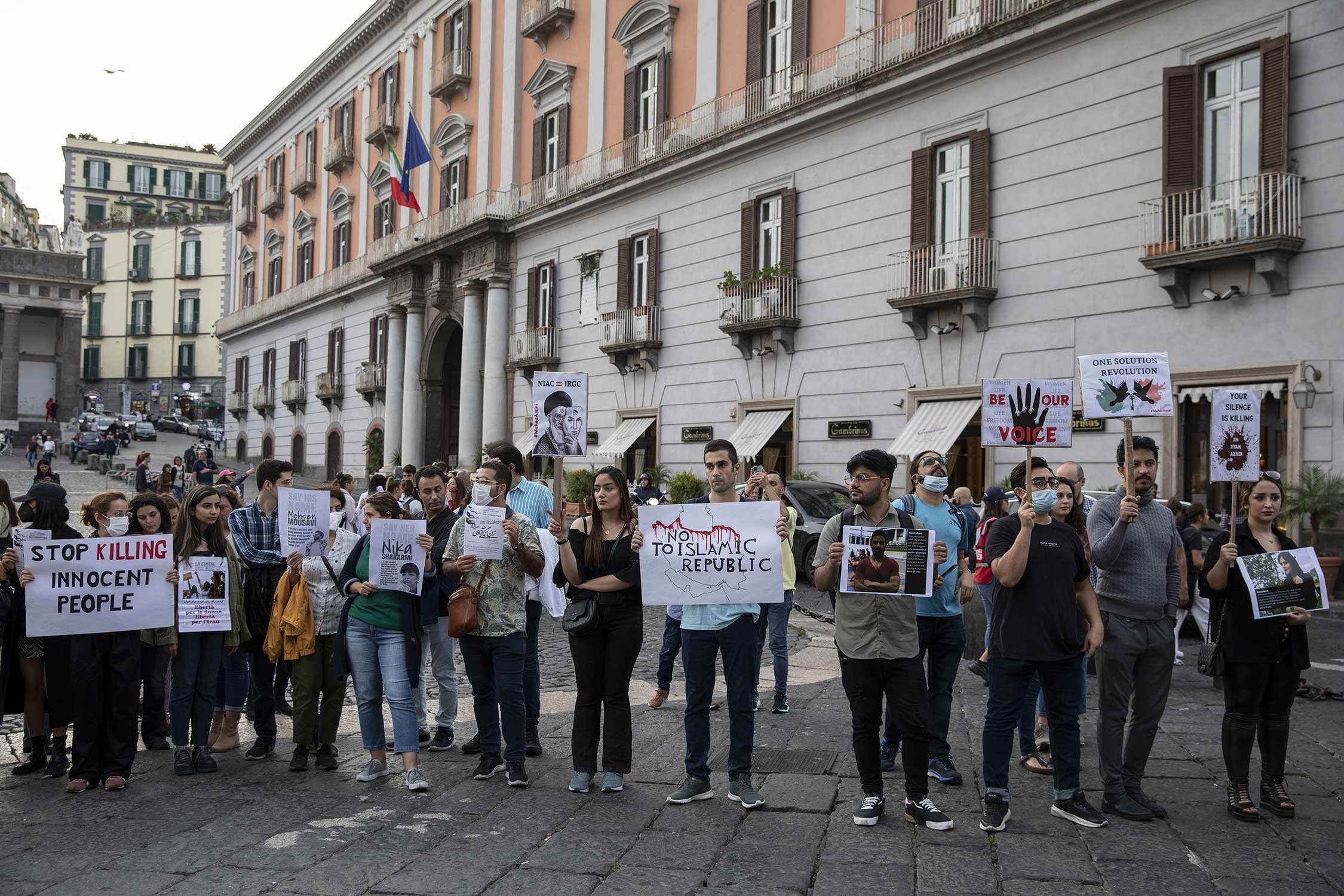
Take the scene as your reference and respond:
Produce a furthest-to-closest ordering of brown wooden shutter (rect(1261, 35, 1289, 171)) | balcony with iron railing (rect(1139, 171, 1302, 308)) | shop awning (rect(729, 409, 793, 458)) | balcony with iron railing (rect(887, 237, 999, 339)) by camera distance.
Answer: shop awning (rect(729, 409, 793, 458)) < balcony with iron railing (rect(887, 237, 999, 339)) < brown wooden shutter (rect(1261, 35, 1289, 171)) < balcony with iron railing (rect(1139, 171, 1302, 308))

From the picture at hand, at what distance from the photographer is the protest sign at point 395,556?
264 inches

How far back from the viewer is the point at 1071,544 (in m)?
5.88

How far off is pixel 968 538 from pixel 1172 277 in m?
10.5

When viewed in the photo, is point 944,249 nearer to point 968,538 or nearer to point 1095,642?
point 968,538

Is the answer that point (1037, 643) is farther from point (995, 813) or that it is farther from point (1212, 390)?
point (1212, 390)

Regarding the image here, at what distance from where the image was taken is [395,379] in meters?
37.7

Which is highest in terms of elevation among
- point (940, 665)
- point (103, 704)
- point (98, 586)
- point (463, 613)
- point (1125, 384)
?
point (1125, 384)

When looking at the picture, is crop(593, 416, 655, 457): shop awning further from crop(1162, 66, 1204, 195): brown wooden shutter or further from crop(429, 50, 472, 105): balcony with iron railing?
crop(1162, 66, 1204, 195): brown wooden shutter

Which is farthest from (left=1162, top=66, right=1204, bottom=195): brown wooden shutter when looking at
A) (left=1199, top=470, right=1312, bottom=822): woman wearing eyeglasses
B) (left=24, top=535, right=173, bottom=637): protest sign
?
(left=24, top=535, right=173, bottom=637): protest sign

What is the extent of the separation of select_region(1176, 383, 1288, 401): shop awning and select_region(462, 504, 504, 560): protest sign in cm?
1154

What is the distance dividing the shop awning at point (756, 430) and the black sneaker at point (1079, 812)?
55.6 feet

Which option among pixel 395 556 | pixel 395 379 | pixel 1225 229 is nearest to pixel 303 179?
pixel 395 379

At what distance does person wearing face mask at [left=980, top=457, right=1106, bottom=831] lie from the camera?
18.7ft

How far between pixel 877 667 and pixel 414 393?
32.2 m
